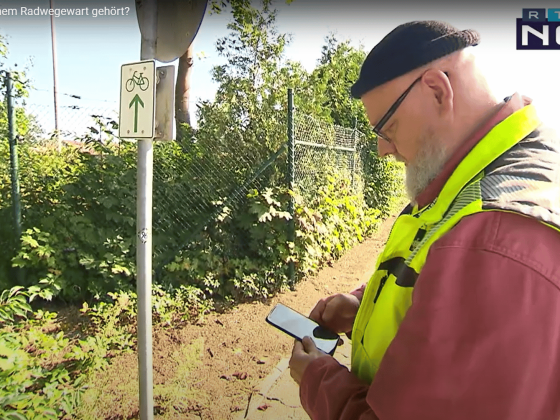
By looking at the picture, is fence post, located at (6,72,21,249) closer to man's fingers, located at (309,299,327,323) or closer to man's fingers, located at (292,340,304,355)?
man's fingers, located at (309,299,327,323)

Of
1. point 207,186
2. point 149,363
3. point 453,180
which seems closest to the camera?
point 453,180

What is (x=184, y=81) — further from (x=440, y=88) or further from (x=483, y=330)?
(x=483, y=330)

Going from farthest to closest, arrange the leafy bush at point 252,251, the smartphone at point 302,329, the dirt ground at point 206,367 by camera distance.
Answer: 1. the leafy bush at point 252,251
2. the dirt ground at point 206,367
3. the smartphone at point 302,329

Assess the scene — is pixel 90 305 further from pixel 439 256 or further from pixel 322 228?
pixel 439 256

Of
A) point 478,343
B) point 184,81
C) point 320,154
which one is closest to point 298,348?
point 478,343

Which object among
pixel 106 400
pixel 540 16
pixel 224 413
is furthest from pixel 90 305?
pixel 540 16

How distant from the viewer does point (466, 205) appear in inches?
32.6

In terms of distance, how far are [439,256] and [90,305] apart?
436 centimetres

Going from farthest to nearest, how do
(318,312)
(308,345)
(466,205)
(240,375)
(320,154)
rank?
1. (320,154)
2. (240,375)
3. (318,312)
4. (308,345)
5. (466,205)

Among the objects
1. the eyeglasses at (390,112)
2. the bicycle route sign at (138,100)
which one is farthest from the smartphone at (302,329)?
the bicycle route sign at (138,100)

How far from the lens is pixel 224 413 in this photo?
282 cm

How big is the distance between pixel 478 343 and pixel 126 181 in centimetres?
440

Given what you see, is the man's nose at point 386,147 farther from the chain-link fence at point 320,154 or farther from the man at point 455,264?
the chain-link fence at point 320,154

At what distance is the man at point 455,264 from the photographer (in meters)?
0.72
